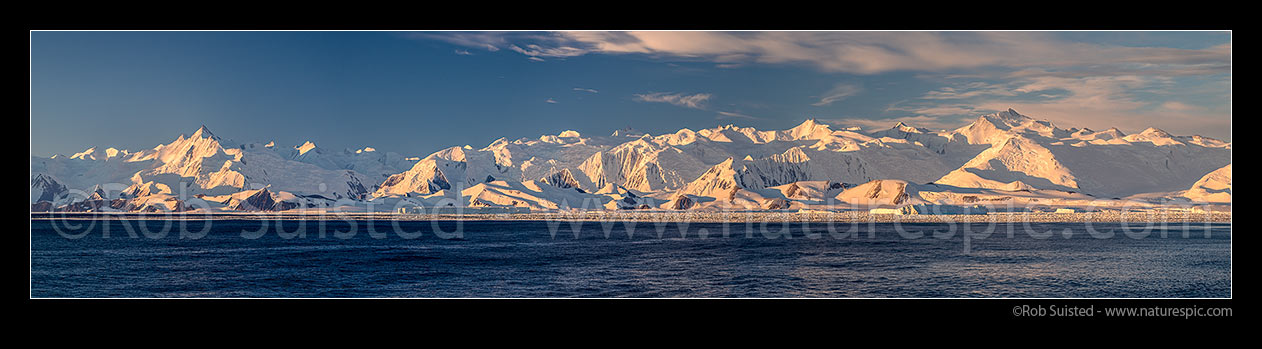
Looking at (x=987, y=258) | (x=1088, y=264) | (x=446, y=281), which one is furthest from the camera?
(x=987, y=258)

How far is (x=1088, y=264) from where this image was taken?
220 ft
